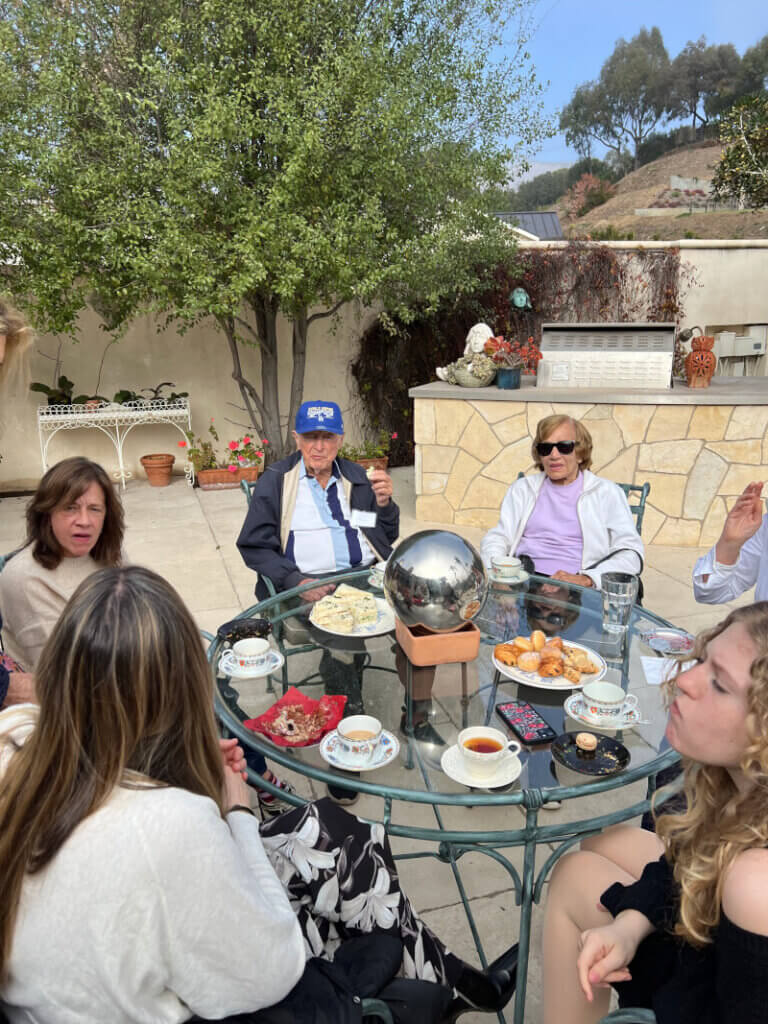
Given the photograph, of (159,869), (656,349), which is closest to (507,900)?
(159,869)

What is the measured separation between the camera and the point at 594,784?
139 cm

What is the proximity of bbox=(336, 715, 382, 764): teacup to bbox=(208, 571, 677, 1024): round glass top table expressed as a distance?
35 millimetres

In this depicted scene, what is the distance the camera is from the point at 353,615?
2102 millimetres

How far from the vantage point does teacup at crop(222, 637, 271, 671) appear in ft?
6.07

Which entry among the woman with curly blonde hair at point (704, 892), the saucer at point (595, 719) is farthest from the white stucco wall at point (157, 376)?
the woman with curly blonde hair at point (704, 892)

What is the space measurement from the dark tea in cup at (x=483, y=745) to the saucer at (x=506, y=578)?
101cm

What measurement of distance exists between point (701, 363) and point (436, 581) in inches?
170

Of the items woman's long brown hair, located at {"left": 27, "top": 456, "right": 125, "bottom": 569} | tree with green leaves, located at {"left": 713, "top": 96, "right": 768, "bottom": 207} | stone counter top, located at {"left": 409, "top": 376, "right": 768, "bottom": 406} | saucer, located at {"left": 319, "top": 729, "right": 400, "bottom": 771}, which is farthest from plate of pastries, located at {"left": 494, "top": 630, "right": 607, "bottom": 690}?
tree with green leaves, located at {"left": 713, "top": 96, "right": 768, "bottom": 207}

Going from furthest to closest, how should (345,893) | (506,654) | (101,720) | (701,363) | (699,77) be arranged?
1. (699,77)
2. (701,363)
3. (506,654)
4. (345,893)
5. (101,720)

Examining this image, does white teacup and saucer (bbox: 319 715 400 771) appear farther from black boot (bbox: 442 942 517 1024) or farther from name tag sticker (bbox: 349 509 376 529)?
name tag sticker (bbox: 349 509 376 529)

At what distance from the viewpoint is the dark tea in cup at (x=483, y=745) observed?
4.67ft

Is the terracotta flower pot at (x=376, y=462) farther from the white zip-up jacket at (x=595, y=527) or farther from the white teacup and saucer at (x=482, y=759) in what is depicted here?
the white teacup and saucer at (x=482, y=759)

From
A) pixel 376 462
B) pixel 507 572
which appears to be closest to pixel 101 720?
pixel 507 572

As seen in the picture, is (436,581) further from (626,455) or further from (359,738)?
(626,455)
